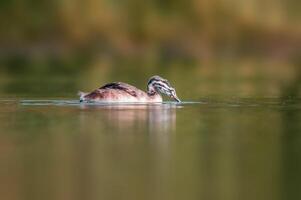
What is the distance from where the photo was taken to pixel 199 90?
33406 mm

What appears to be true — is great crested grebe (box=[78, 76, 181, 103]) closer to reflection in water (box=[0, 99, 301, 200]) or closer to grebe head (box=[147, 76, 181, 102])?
grebe head (box=[147, 76, 181, 102])

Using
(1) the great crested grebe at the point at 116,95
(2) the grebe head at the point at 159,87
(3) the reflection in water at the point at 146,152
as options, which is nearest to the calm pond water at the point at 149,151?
(3) the reflection in water at the point at 146,152

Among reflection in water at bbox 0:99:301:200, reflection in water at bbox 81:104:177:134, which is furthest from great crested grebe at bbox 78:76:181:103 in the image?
reflection in water at bbox 0:99:301:200

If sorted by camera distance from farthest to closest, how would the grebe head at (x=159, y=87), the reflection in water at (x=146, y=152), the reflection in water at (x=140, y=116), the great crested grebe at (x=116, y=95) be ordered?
the grebe head at (x=159, y=87) → the great crested grebe at (x=116, y=95) → the reflection in water at (x=140, y=116) → the reflection in water at (x=146, y=152)

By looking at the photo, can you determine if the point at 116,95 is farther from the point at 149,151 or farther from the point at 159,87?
the point at 149,151

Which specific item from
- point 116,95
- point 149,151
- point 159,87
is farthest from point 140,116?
point 149,151

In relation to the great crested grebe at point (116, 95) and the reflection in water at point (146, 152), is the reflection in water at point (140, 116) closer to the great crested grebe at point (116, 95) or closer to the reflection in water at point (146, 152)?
the reflection in water at point (146, 152)

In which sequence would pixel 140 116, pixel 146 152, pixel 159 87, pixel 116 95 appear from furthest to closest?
pixel 159 87 < pixel 116 95 < pixel 140 116 < pixel 146 152

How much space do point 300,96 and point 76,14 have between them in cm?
3344

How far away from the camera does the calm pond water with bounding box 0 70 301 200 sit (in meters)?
16.3

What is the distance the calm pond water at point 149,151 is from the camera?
1631 cm

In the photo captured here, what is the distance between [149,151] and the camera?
19375 millimetres

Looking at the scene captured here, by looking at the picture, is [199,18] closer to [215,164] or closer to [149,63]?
[149,63]

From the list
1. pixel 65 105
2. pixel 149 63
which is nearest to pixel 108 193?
pixel 65 105
